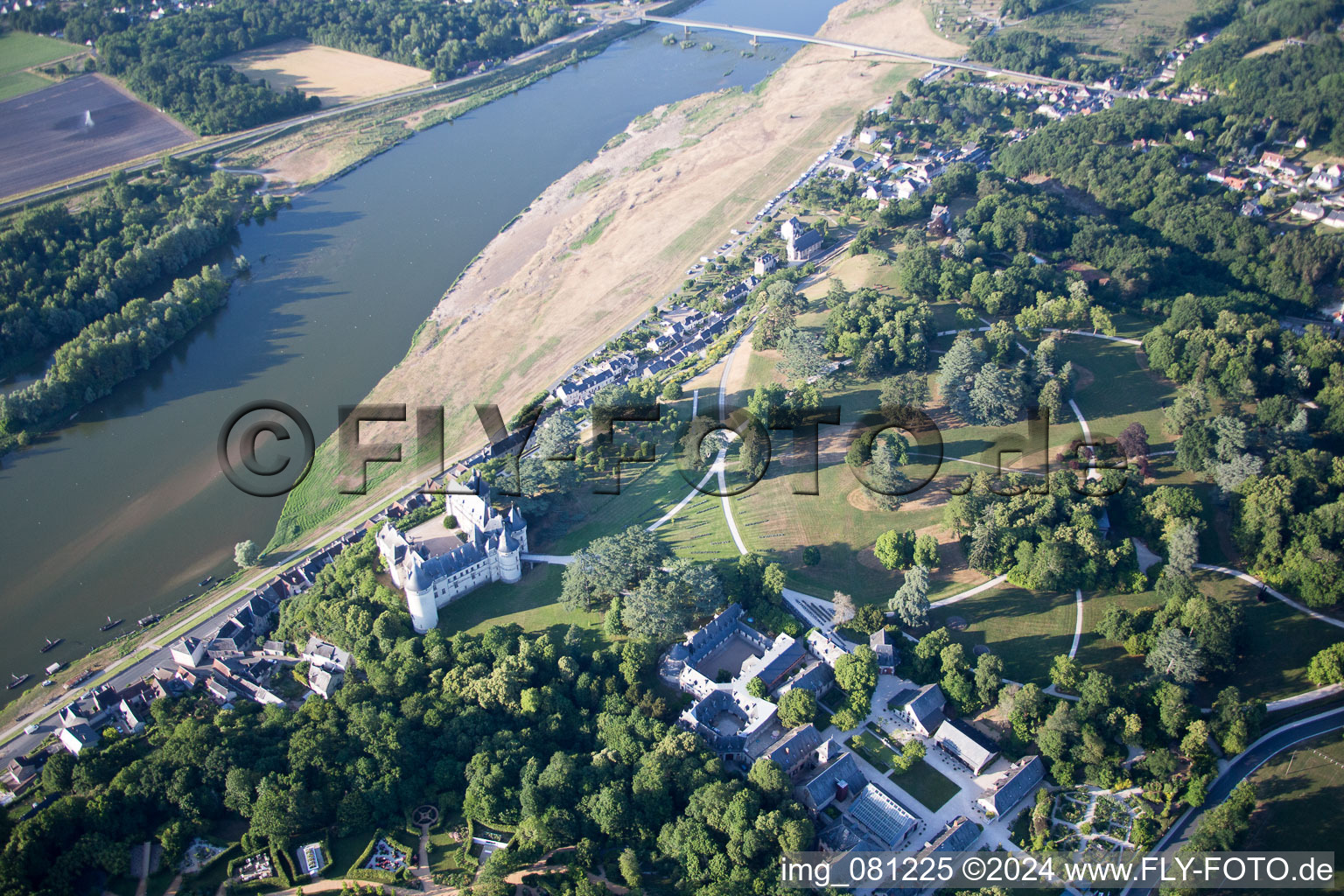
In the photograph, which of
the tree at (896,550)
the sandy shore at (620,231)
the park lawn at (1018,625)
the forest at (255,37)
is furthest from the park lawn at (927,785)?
the forest at (255,37)

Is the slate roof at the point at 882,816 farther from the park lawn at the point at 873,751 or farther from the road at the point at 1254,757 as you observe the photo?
the road at the point at 1254,757

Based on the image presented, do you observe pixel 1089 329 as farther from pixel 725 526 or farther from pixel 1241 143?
pixel 1241 143

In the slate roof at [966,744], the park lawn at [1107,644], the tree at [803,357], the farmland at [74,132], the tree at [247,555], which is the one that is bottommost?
the slate roof at [966,744]

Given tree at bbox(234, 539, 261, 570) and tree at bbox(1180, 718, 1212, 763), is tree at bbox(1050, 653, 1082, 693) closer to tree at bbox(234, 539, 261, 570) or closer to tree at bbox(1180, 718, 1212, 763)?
tree at bbox(1180, 718, 1212, 763)

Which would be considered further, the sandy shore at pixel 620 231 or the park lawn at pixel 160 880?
the sandy shore at pixel 620 231

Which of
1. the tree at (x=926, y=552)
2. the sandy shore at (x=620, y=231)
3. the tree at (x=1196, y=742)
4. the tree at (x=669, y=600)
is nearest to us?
the tree at (x=1196, y=742)

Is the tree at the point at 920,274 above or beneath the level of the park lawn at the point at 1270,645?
above
